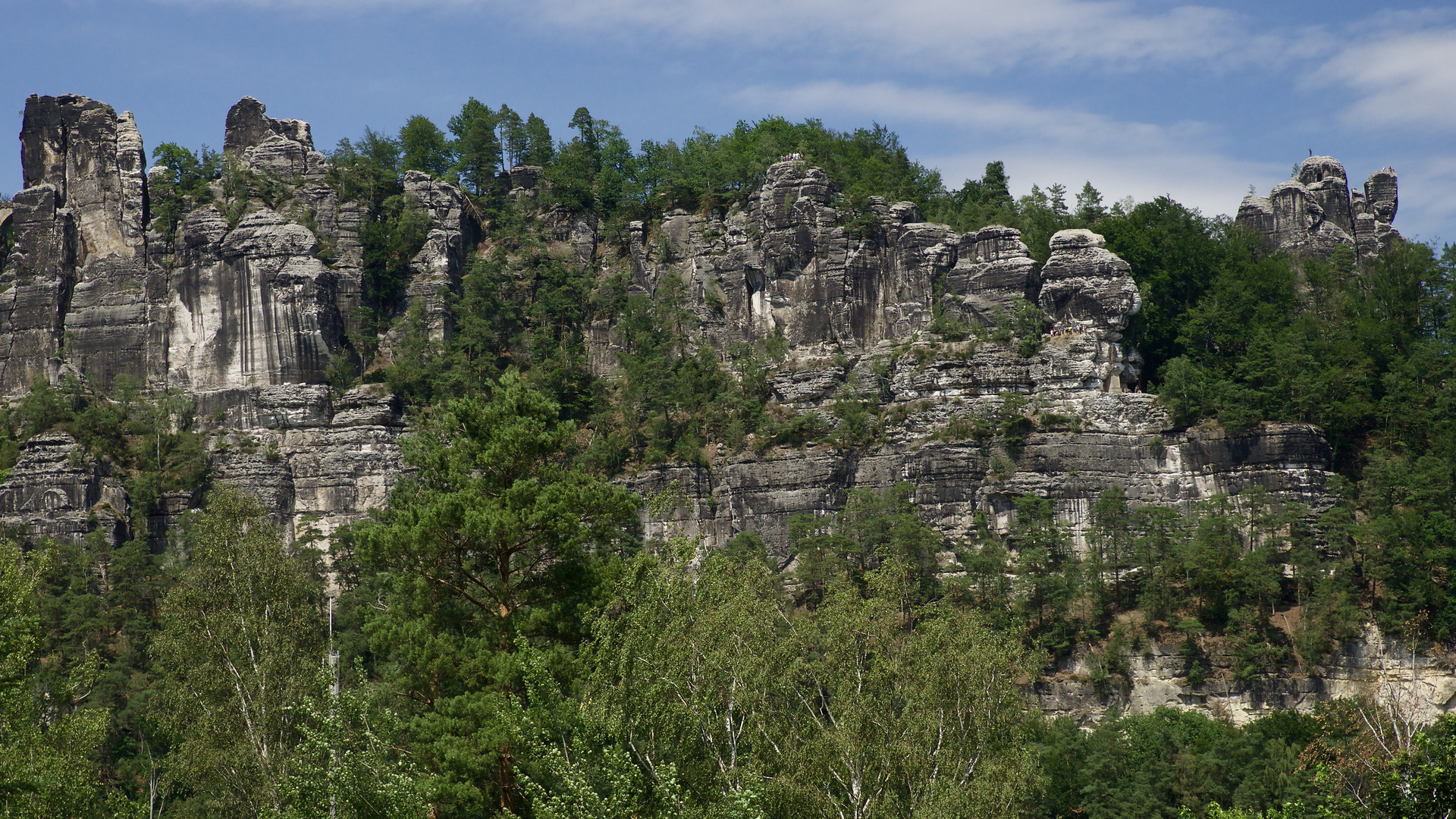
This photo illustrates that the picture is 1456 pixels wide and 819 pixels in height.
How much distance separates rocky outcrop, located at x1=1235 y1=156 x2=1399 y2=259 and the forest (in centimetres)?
223

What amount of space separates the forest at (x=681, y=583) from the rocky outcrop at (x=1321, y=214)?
7.31 feet

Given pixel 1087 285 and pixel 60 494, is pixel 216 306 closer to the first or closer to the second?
pixel 60 494

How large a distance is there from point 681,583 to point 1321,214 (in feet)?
222

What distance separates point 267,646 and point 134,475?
137ft

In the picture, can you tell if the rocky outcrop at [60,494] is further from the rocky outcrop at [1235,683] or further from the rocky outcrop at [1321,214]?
the rocky outcrop at [1321,214]

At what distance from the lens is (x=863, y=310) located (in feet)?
243

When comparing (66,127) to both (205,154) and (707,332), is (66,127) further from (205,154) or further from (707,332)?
(707,332)

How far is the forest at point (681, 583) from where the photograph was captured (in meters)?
27.8

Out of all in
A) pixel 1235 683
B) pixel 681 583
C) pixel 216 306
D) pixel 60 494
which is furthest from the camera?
pixel 216 306

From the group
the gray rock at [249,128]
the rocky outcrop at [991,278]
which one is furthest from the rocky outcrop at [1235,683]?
the gray rock at [249,128]

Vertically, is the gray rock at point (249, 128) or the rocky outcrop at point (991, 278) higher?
the gray rock at point (249, 128)

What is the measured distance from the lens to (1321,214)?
83.8 m

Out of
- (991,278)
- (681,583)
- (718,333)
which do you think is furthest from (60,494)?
(681,583)

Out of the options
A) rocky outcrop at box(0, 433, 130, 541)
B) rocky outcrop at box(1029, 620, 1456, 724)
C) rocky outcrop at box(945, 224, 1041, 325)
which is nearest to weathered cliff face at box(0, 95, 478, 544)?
rocky outcrop at box(0, 433, 130, 541)
